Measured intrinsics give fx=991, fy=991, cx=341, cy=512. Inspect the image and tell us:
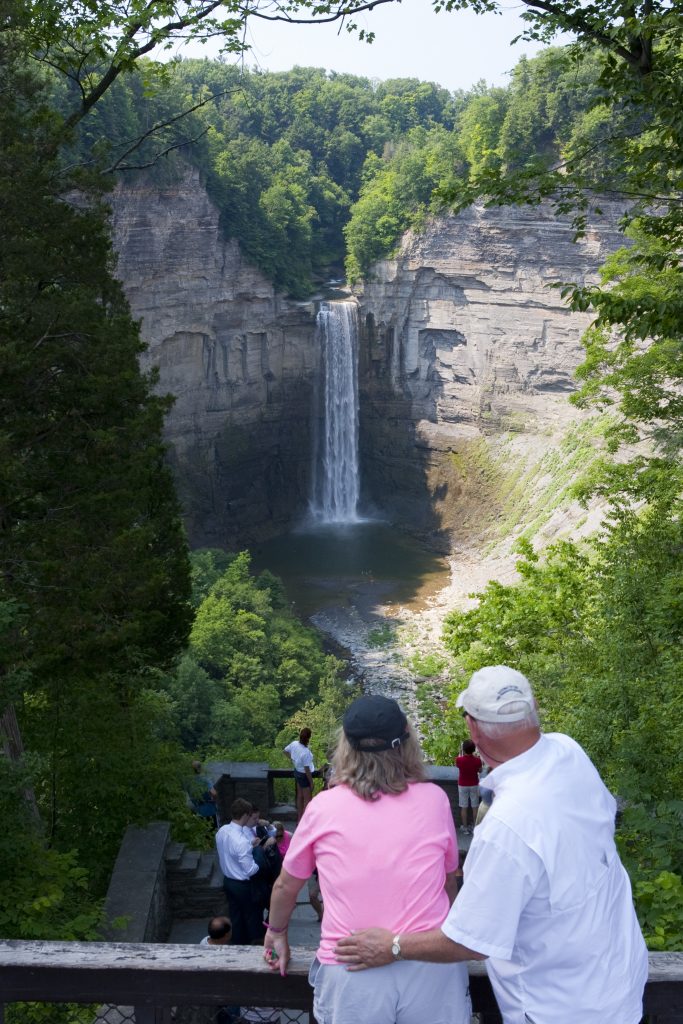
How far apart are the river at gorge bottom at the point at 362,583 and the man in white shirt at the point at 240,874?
79.8 feet

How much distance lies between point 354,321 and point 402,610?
19.1 m

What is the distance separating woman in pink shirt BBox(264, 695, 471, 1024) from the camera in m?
2.98

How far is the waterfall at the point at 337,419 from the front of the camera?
172 feet

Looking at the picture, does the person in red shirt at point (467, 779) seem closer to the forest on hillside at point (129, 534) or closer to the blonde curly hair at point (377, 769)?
the forest on hillside at point (129, 534)

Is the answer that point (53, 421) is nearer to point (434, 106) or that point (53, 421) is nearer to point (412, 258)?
point (412, 258)

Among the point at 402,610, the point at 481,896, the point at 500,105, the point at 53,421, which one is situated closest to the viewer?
the point at 481,896

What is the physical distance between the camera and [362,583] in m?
43.1

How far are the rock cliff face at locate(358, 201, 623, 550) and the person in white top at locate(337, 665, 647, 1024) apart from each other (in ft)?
146

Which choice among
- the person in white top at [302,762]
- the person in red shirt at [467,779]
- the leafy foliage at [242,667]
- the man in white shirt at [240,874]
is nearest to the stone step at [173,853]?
the person in white top at [302,762]

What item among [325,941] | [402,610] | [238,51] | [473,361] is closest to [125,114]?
[473,361]

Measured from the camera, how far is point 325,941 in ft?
10.0

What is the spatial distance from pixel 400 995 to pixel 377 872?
14.2 inches

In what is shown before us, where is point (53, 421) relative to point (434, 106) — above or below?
below

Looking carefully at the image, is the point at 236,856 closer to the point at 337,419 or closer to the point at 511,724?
the point at 511,724
